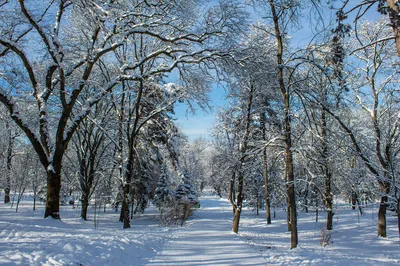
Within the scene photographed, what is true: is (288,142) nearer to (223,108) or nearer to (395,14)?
(395,14)

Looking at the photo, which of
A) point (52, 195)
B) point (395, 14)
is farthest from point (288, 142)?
point (52, 195)

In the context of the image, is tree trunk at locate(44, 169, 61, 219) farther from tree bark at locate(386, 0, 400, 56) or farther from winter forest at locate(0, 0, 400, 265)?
tree bark at locate(386, 0, 400, 56)

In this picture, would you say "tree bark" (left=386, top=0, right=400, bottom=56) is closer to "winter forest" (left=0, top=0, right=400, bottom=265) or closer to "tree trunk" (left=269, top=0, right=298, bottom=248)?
"winter forest" (left=0, top=0, right=400, bottom=265)

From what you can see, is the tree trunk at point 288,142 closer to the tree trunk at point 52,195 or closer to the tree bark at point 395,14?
the tree bark at point 395,14

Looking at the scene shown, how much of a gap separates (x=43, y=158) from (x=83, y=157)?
1074cm

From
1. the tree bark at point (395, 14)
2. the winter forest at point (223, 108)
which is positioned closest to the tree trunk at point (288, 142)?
the winter forest at point (223, 108)

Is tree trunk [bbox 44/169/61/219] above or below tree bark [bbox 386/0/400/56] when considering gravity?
below

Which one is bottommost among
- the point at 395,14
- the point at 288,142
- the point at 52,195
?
the point at 52,195

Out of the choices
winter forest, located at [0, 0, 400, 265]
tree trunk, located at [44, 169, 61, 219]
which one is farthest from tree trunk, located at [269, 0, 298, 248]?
tree trunk, located at [44, 169, 61, 219]

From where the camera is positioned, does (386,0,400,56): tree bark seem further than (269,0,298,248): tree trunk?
No

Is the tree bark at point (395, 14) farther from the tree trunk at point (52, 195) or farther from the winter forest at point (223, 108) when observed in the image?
the tree trunk at point (52, 195)

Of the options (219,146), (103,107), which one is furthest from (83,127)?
(219,146)

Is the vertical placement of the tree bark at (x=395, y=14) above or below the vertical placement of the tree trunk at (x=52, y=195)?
above

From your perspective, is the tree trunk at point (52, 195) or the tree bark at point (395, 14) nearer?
the tree bark at point (395, 14)
